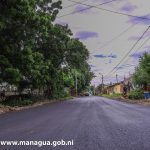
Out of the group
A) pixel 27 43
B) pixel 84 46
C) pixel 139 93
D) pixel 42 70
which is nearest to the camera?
pixel 27 43

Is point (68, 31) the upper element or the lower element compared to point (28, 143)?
upper

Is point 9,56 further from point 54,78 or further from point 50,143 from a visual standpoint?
point 50,143

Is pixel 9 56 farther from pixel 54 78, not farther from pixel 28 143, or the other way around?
pixel 28 143

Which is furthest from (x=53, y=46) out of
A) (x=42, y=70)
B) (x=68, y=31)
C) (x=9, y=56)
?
(x=9, y=56)

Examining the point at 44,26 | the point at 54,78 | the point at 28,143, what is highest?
the point at 44,26

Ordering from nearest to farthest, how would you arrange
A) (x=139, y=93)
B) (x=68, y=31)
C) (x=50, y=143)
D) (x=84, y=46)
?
(x=50, y=143) < (x=139, y=93) < (x=68, y=31) < (x=84, y=46)

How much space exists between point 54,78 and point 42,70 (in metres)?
13.2

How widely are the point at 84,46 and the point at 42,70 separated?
67.6 ft

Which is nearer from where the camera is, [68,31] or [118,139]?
[118,139]

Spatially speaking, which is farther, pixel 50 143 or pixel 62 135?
pixel 62 135

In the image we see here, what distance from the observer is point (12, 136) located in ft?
39.9

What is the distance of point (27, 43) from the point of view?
3959 cm

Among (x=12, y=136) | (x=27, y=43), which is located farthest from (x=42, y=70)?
(x=12, y=136)

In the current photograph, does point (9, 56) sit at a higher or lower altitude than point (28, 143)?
higher
